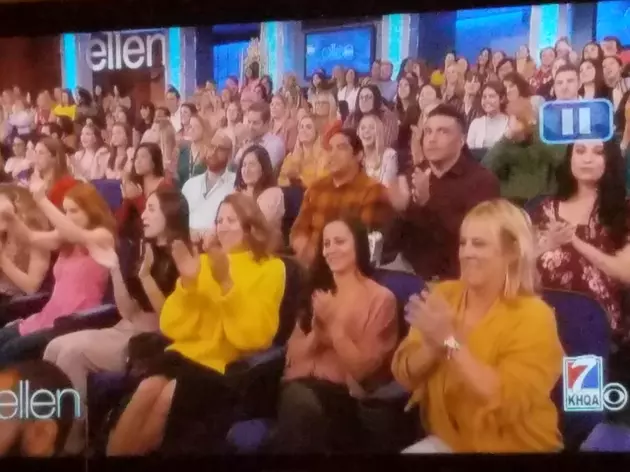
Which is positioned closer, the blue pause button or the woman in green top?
the blue pause button

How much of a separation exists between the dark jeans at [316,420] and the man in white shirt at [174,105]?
493 mm

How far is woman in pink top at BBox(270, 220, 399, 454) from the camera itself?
4.97 feet

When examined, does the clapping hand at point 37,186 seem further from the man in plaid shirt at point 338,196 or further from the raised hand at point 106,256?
the man in plaid shirt at point 338,196

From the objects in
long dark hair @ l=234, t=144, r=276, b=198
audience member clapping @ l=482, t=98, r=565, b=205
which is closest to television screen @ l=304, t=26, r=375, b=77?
long dark hair @ l=234, t=144, r=276, b=198

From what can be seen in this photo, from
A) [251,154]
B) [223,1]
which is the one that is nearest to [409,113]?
[251,154]

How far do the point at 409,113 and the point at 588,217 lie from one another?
34 centimetres

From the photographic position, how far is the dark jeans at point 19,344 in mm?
1611

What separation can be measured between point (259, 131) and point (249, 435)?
0.52 metres

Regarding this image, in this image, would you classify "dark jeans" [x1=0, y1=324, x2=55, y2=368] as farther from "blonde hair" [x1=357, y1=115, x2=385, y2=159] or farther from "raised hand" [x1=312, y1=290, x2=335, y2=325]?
"blonde hair" [x1=357, y1=115, x2=385, y2=159]

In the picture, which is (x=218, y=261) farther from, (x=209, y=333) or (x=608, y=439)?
(x=608, y=439)

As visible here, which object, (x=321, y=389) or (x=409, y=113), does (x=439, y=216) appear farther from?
(x=321, y=389)

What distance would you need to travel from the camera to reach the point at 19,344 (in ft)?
5.30

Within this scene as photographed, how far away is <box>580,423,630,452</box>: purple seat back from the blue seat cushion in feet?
1.69

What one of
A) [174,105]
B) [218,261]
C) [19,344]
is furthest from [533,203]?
[19,344]
